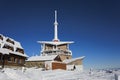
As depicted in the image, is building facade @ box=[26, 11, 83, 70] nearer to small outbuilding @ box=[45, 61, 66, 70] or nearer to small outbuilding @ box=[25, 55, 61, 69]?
small outbuilding @ box=[45, 61, 66, 70]

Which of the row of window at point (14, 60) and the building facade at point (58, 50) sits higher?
the building facade at point (58, 50)

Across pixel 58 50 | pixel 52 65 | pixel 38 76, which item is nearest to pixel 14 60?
pixel 52 65

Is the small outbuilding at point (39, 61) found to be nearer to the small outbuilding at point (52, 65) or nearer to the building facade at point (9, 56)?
the small outbuilding at point (52, 65)

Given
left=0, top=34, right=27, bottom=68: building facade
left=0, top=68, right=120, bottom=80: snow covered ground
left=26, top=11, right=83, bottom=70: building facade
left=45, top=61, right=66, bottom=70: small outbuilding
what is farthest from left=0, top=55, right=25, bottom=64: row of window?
left=26, top=11, right=83, bottom=70: building facade

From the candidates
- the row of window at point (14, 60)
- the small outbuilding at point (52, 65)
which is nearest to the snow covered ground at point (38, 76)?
the row of window at point (14, 60)

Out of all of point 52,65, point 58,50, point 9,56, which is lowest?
point 52,65

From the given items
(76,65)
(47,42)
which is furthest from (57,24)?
(76,65)

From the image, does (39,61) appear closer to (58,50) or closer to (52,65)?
(52,65)

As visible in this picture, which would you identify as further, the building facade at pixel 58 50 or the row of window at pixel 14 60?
the building facade at pixel 58 50

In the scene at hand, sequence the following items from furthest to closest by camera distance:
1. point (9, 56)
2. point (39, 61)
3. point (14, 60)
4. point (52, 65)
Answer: point (39, 61)
point (52, 65)
point (14, 60)
point (9, 56)

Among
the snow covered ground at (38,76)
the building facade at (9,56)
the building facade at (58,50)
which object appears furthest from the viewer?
the building facade at (58,50)

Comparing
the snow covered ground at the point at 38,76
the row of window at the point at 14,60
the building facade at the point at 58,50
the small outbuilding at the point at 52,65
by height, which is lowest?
the snow covered ground at the point at 38,76

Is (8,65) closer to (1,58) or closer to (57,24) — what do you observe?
(1,58)

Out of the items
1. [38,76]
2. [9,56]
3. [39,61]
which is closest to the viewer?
[38,76]
